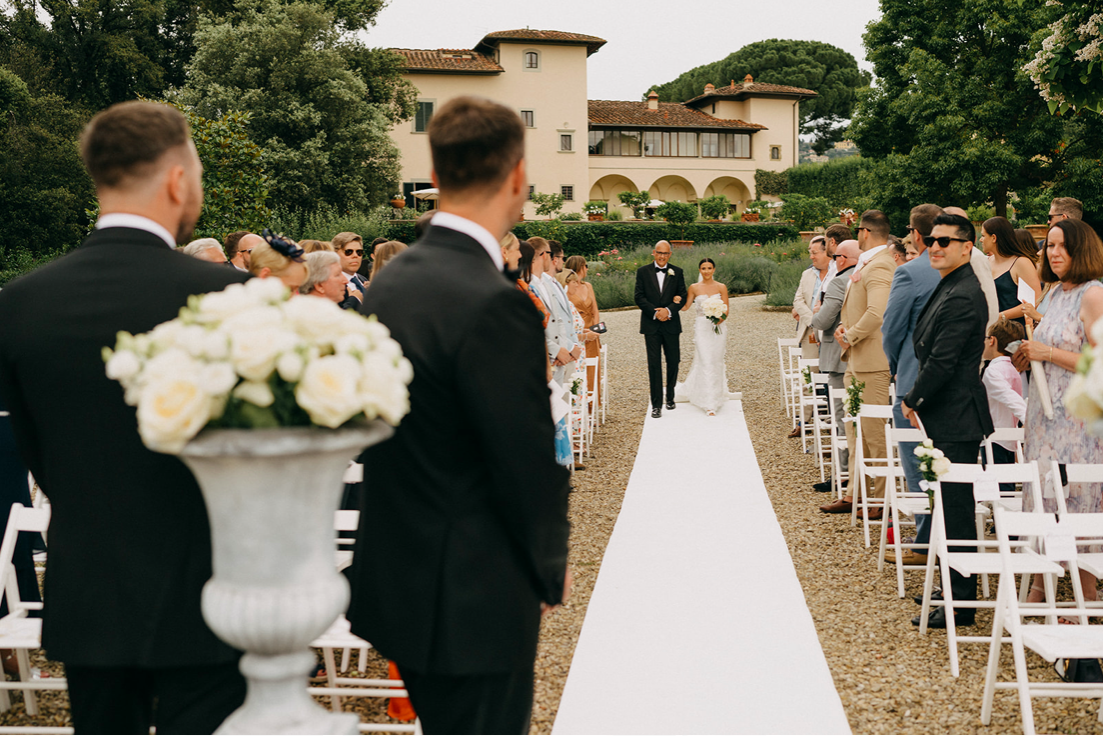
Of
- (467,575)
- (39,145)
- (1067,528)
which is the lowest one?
(1067,528)

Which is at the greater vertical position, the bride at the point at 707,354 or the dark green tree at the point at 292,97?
the dark green tree at the point at 292,97

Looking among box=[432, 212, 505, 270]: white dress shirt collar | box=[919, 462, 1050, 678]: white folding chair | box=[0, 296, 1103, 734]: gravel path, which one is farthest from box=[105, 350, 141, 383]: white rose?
box=[919, 462, 1050, 678]: white folding chair

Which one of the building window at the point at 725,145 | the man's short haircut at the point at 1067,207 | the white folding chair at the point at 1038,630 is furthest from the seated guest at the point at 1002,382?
the building window at the point at 725,145

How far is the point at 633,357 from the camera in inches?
654

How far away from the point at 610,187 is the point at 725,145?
23.8 feet

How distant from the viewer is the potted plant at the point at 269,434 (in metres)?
1.56

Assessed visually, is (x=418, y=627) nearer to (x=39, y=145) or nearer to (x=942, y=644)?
(x=942, y=644)

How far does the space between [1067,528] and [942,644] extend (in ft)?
3.79

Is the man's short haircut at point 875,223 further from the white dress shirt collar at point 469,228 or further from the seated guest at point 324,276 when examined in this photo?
the white dress shirt collar at point 469,228

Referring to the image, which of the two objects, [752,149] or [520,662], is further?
[752,149]

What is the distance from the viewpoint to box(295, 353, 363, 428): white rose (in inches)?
61.2

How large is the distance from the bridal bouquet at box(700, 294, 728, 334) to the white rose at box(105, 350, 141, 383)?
32.1 feet

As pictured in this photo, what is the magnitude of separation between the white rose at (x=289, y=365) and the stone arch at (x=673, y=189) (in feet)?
170

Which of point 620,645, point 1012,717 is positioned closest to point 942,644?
point 1012,717
